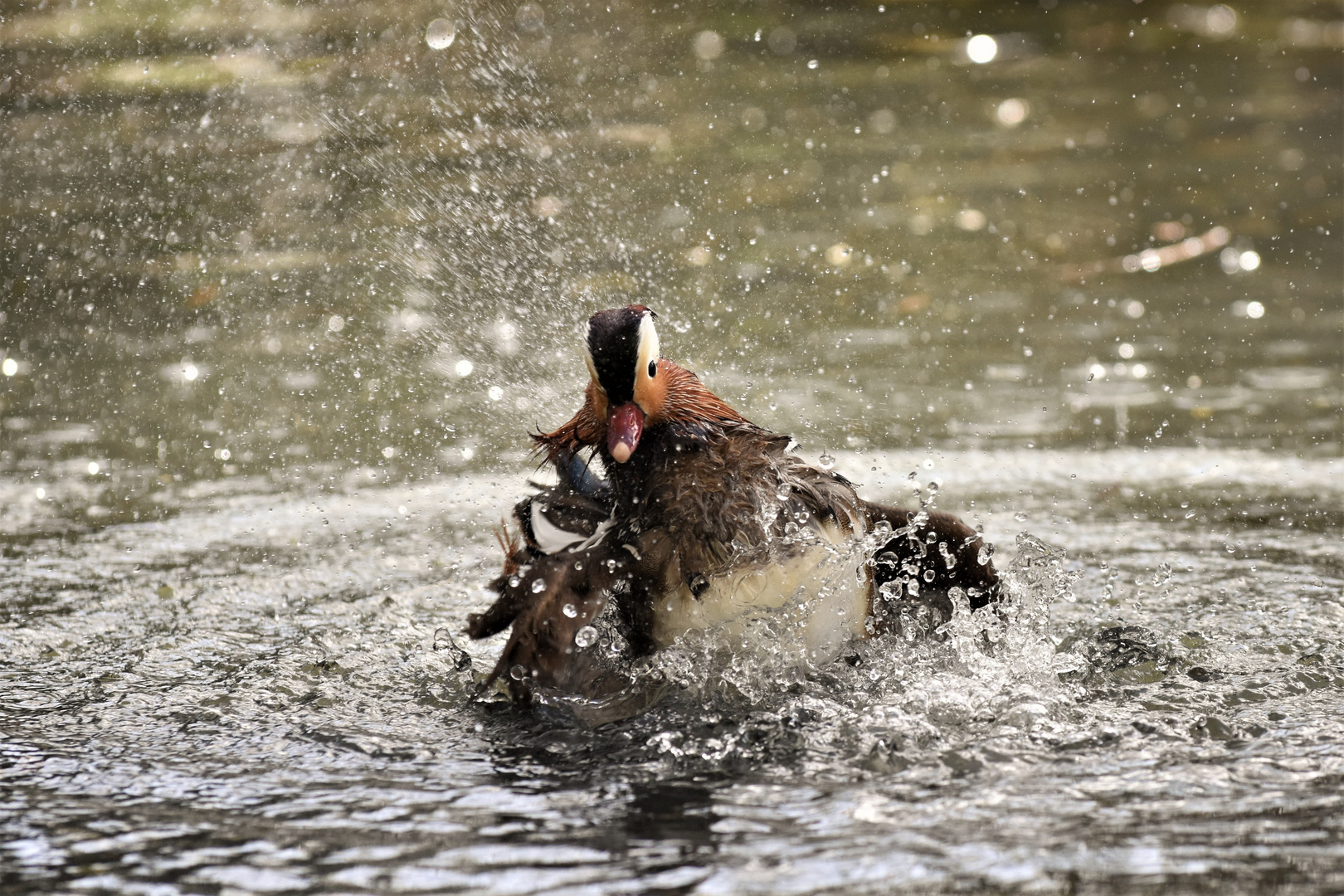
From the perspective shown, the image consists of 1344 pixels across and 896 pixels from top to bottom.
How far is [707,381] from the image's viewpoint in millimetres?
7680

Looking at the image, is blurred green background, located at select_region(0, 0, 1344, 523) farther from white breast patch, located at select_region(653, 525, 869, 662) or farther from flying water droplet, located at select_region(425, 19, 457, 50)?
white breast patch, located at select_region(653, 525, 869, 662)

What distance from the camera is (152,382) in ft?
26.8

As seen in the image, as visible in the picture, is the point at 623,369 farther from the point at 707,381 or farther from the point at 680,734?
the point at 707,381

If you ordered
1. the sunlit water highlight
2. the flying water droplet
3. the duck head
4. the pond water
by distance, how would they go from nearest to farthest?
the sunlit water highlight, the pond water, the duck head, the flying water droplet

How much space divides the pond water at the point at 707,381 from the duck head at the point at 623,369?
719 millimetres

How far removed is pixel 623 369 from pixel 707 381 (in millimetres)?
3256

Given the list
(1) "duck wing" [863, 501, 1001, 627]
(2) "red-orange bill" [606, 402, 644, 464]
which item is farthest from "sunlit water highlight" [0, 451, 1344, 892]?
(2) "red-orange bill" [606, 402, 644, 464]

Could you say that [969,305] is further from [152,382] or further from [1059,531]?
[152,382]

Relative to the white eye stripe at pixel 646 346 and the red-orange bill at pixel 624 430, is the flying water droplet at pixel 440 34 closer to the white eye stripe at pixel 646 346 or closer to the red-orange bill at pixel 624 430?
the white eye stripe at pixel 646 346

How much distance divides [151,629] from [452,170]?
564 centimetres

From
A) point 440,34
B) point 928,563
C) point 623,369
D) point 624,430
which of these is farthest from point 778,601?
point 440,34

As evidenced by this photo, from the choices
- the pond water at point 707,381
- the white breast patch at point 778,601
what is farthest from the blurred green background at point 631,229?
the white breast patch at point 778,601

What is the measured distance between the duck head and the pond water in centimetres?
72

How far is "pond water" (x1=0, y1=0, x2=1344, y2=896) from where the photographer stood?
12.4 feet
